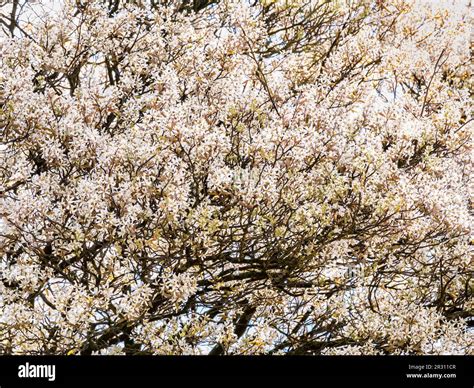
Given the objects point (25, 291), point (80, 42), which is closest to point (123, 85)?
point (80, 42)

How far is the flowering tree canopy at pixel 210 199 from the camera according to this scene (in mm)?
5590

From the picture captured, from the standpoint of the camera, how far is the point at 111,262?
5.76m

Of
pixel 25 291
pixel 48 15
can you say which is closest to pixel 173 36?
pixel 48 15

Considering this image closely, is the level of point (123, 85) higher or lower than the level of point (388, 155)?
higher

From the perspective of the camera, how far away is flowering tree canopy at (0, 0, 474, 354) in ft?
18.3

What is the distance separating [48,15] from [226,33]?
5.89 ft

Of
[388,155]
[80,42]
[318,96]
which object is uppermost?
[80,42]

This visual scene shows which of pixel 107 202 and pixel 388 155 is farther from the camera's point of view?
pixel 388 155

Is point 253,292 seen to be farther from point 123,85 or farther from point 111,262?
point 123,85

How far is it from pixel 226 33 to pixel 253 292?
9.07 feet

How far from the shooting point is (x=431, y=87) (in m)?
8.90

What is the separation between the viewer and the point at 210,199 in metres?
6.10
